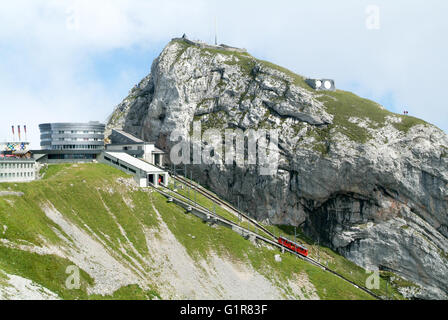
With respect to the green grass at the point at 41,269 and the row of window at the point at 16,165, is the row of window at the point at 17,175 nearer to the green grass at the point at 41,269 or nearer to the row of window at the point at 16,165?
the row of window at the point at 16,165

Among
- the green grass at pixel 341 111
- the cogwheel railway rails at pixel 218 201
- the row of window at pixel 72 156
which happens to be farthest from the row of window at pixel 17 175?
the green grass at pixel 341 111

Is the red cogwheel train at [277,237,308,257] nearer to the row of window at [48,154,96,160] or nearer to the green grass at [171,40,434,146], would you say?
the green grass at [171,40,434,146]

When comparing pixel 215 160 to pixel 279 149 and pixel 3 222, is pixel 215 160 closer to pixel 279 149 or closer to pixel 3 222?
pixel 279 149

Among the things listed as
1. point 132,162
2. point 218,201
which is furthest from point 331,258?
point 132,162

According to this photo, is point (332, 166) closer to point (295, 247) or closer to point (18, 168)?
point (295, 247)

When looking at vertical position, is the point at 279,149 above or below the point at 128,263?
above

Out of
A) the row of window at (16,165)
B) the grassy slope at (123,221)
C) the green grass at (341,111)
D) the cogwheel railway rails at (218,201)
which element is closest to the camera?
the grassy slope at (123,221)

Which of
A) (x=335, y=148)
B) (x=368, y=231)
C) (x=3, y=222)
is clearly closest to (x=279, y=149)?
(x=335, y=148)
